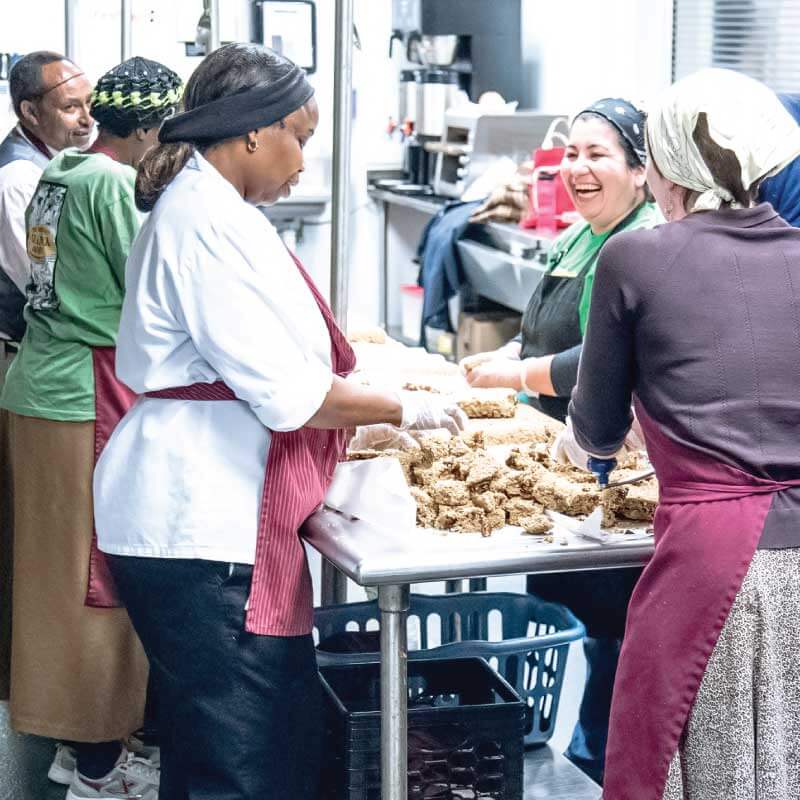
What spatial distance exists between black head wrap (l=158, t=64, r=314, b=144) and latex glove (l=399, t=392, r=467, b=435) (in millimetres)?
482

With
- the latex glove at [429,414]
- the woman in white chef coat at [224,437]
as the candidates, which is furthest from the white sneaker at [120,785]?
the latex glove at [429,414]

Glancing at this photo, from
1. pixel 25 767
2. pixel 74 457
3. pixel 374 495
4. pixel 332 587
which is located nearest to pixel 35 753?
pixel 25 767

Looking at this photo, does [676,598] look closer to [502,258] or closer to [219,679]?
[219,679]

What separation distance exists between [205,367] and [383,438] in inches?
22.3

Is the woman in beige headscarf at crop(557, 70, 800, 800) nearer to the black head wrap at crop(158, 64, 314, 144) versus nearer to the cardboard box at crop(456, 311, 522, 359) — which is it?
the black head wrap at crop(158, 64, 314, 144)

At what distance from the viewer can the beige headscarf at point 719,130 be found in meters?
1.65

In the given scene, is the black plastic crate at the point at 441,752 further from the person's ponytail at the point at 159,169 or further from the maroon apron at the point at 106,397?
the person's ponytail at the point at 159,169

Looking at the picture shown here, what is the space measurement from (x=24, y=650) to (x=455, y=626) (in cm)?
97

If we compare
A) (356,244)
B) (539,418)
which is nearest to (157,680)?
(539,418)

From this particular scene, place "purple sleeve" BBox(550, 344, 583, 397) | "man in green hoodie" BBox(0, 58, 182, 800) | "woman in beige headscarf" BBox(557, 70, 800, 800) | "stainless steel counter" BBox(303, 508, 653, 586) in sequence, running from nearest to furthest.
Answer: "woman in beige headscarf" BBox(557, 70, 800, 800) < "stainless steel counter" BBox(303, 508, 653, 586) < "purple sleeve" BBox(550, 344, 583, 397) < "man in green hoodie" BBox(0, 58, 182, 800)

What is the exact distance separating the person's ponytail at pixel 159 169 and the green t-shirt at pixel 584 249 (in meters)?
0.96

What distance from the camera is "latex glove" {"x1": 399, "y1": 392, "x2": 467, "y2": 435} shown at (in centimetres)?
206

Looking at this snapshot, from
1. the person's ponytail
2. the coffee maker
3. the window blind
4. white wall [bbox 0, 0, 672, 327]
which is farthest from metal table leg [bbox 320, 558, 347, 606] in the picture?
the coffee maker

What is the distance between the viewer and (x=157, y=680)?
80.7 inches
